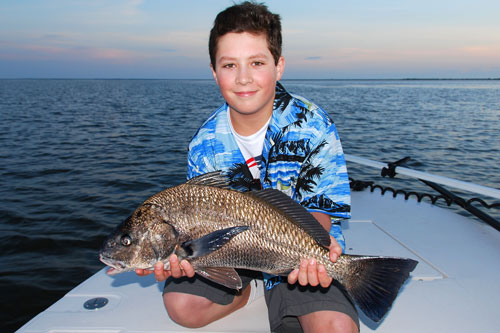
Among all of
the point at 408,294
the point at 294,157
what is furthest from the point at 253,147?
the point at 408,294

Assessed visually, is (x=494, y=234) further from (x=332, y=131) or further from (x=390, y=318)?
(x=332, y=131)

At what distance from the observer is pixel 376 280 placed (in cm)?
239

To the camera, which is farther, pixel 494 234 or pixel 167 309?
pixel 494 234

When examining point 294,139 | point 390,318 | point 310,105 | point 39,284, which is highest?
point 310,105

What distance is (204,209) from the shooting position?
2.52 metres

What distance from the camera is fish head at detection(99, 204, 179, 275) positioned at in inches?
97.6

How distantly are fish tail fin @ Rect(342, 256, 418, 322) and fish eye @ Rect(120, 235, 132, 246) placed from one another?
58.3 inches

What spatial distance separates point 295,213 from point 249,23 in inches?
63.4

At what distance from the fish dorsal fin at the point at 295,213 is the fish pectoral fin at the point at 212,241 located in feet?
0.86

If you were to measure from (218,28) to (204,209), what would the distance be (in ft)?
5.20

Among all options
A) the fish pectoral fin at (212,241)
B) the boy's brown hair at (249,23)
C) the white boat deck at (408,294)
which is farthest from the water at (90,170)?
the boy's brown hair at (249,23)

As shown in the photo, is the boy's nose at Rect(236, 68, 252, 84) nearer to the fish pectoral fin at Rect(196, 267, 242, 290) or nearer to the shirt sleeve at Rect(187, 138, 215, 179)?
the shirt sleeve at Rect(187, 138, 215, 179)

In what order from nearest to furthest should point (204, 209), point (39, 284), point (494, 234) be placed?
point (204, 209) < point (494, 234) < point (39, 284)

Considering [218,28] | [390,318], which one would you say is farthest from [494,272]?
[218,28]
